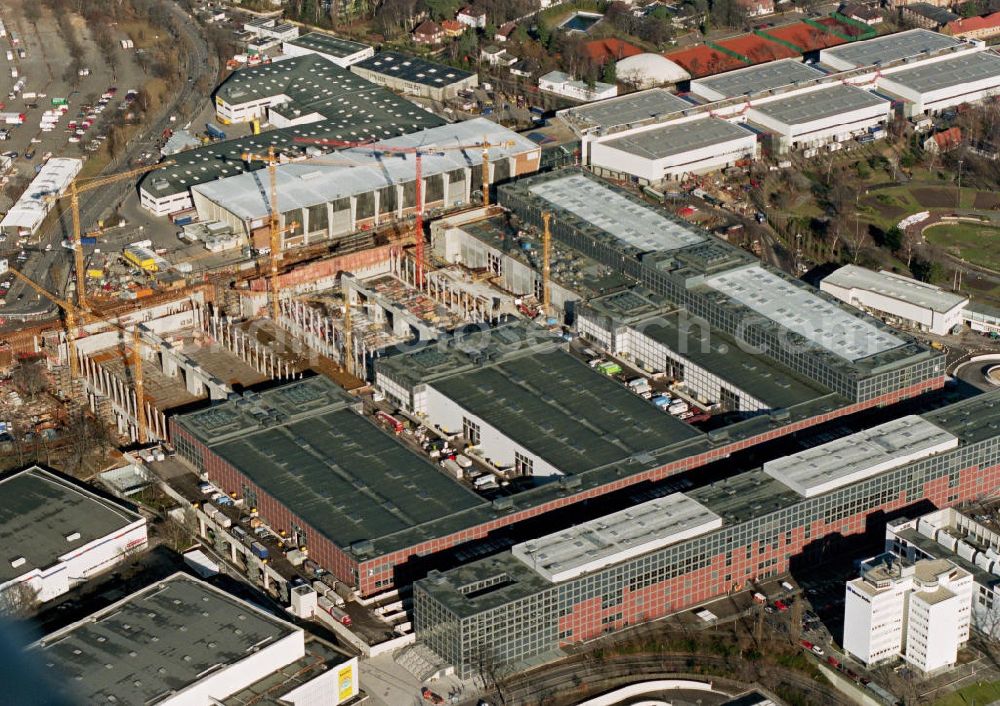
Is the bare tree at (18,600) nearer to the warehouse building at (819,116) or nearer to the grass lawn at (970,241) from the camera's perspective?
the grass lawn at (970,241)

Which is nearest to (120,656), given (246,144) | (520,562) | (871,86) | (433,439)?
(520,562)

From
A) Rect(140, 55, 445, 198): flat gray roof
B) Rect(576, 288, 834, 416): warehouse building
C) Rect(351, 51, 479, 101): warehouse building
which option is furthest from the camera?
Rect(351, 51, 479, 101): warehouse building

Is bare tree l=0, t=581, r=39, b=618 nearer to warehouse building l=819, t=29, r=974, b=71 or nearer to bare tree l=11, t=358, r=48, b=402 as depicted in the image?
bare tree l=11, t=358, r=48, b=402

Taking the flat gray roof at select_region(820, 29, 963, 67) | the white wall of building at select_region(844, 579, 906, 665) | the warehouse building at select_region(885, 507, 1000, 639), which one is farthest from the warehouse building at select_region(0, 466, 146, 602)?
the flat gray roof at select_region(820, 29, 963, 67)

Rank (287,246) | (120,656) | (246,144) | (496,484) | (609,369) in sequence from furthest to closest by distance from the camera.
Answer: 1. (246,144)
2. (287,246)
3. (609,369)
4. (496,484)
5. (120,656)

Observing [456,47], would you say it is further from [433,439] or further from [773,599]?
[773,599]
